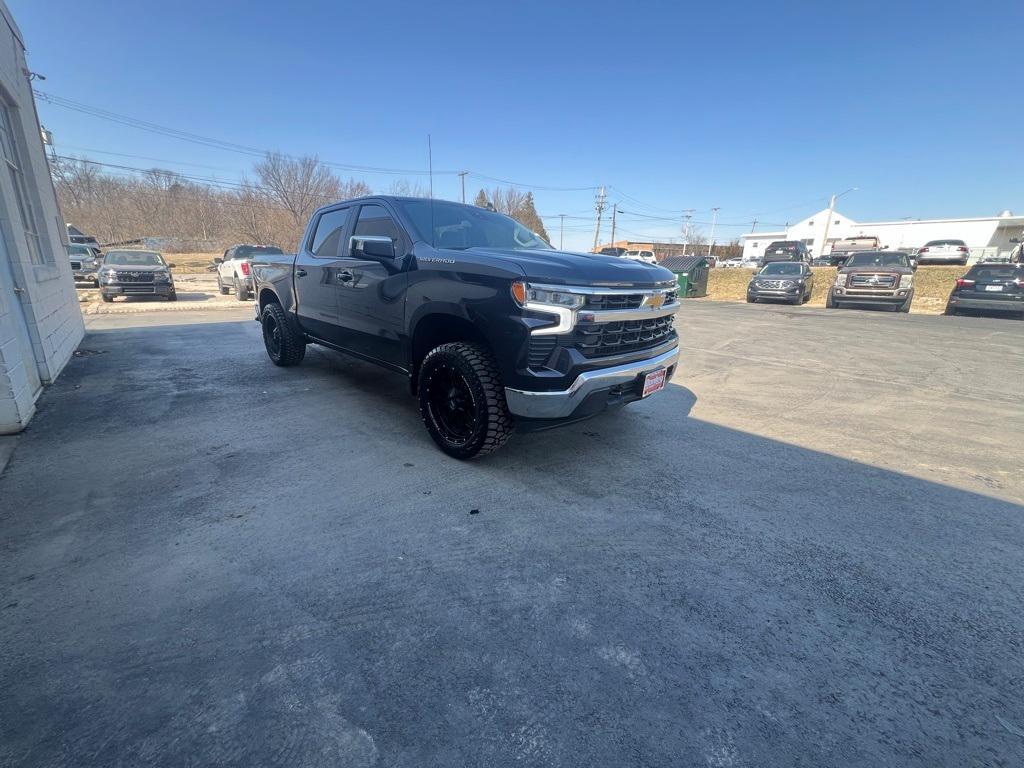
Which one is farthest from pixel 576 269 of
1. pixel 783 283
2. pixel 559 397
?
pixel 783 283

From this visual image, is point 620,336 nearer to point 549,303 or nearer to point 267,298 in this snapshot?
Answer: point 549,303

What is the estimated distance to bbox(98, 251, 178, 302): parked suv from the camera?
13203 millimetres

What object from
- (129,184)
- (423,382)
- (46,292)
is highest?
(129,184)

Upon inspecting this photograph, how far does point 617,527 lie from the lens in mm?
2602

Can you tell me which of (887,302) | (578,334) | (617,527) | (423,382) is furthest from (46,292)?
(887,302)

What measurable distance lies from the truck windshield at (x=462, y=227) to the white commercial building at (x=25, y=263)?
3.62m

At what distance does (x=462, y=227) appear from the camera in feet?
13.3

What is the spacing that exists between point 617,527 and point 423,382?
180 centimetres

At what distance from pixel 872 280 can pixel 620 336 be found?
1537 cm

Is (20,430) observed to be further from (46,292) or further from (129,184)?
(129,184)

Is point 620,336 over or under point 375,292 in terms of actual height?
under

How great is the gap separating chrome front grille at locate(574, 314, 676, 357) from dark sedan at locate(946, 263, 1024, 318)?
14.8 metres

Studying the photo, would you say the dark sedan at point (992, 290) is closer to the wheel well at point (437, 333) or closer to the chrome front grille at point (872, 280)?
the chrome front grille at point (872, 280)

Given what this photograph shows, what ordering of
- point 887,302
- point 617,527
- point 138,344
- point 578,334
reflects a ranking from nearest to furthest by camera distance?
point 617,527, point 578,334, point 138,344, point 887,302
